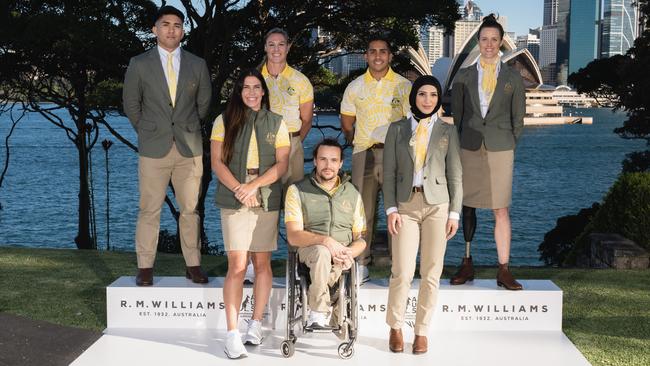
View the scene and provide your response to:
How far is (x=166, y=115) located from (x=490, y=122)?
1769 mm

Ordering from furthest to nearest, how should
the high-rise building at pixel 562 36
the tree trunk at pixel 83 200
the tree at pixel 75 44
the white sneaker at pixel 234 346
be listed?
the high-rise building at pixel 562 36 < the tree trunk at pixel 83 200 < the tree at pixel 75 44 < the white sneaker at pixel 234 346

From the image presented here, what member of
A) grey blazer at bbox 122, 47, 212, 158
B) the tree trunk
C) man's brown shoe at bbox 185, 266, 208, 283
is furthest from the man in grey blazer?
the tree trunk

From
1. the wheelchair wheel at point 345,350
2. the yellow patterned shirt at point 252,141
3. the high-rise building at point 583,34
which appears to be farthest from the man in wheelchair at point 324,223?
the high-rise building at point 583,34

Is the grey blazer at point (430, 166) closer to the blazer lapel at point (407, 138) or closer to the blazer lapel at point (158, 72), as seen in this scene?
the blazer lapel at point (407, 138)

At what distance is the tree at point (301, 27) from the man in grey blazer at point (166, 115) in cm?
536

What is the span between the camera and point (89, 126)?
556 inches

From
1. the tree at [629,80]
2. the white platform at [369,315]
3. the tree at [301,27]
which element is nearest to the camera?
the white platform at [369,315]

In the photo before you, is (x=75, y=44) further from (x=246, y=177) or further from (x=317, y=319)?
(x=317, y=319)

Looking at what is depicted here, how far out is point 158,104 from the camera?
425 centimetres

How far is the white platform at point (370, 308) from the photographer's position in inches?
173

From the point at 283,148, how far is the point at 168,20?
0.97 meters

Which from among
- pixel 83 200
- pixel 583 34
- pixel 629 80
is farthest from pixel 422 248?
pixel 583 34

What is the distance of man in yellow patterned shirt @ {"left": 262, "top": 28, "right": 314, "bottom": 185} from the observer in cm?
441

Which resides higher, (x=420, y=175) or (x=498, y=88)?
(x=498, y=88)
